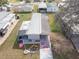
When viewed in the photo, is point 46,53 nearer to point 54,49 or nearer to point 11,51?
point 54,49

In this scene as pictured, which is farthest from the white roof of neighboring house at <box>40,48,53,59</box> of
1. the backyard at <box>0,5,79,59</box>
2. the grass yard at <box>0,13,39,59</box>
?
the grass yard at <box>0,13,39,59</box>

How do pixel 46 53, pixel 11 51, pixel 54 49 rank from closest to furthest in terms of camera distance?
pixel 46 53
pixel 54 49
pixel 11 51

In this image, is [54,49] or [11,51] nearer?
[54,49]

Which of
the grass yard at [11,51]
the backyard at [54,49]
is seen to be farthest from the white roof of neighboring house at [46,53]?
the grass yard at [11,51]

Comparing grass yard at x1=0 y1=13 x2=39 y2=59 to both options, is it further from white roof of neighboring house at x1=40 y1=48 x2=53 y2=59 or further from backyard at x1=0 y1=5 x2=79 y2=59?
white roof of neighboring house at x1=40 y1=48 x2=53 y2=59

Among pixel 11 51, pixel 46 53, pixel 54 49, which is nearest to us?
pixel 46 53

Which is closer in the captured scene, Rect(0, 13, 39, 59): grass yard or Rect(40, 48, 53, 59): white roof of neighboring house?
Rect(40, 48, 53, 59): white roof of neighboring house

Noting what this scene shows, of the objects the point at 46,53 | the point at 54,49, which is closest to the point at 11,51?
the point at 46,53

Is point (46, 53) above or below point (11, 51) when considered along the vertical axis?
above

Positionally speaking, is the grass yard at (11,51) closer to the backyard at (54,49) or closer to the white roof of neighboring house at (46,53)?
the backyard at (54,49)

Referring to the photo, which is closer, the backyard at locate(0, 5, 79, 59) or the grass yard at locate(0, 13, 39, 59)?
the backyard at locate(0, 5, 79, 59)

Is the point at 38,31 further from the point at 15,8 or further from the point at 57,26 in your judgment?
the point at 15,8
